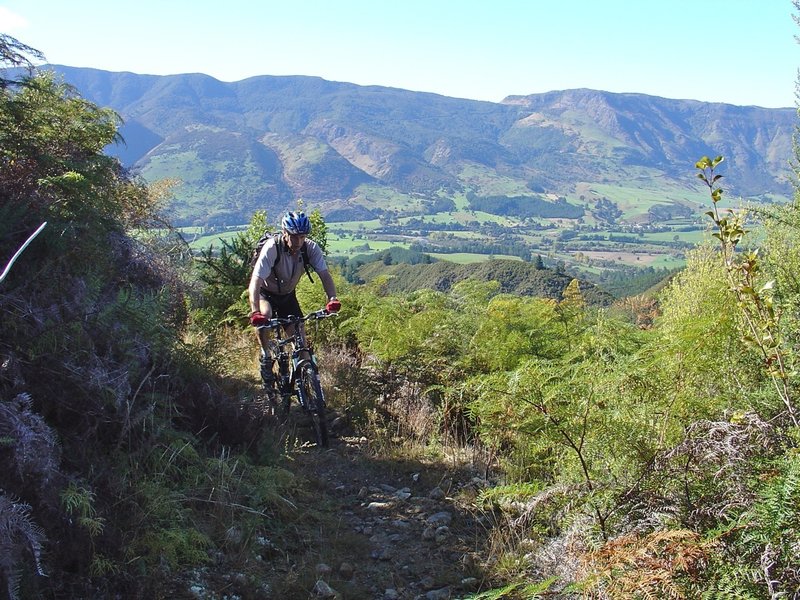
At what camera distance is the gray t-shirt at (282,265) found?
6.00 m

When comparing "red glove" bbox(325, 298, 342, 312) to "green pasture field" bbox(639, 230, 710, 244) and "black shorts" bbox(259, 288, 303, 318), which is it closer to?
"black shorts" bbox(259, 288, 303, 318)

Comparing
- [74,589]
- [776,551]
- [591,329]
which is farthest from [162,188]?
[776,551]

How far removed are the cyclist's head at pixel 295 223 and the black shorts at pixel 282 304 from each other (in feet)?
2.45

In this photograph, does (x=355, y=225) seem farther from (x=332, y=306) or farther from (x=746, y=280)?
(x=746, y=280)

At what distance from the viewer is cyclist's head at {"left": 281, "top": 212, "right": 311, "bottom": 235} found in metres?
5.87

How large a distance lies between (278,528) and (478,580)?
1.35 meters

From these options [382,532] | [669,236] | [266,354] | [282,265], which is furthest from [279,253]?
[669,236]

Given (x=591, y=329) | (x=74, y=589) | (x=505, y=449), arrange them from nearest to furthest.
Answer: (x=74, y=589), (x=505, y=449), (x=591, y=329)

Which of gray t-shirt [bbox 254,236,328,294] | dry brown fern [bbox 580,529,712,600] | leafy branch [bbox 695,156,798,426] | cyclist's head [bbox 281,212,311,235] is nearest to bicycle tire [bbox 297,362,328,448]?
gray t-shirt [bbox 254,236,328,294]

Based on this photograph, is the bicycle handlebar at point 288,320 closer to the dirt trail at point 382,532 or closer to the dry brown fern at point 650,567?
the dirt trail at point 382,532

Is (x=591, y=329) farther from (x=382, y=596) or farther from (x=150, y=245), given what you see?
(x=150, y=245)

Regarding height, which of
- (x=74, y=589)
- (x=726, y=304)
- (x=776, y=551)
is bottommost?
(x=74, y=589)

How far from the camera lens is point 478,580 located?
3773 millimetres

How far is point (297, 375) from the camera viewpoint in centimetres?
617
